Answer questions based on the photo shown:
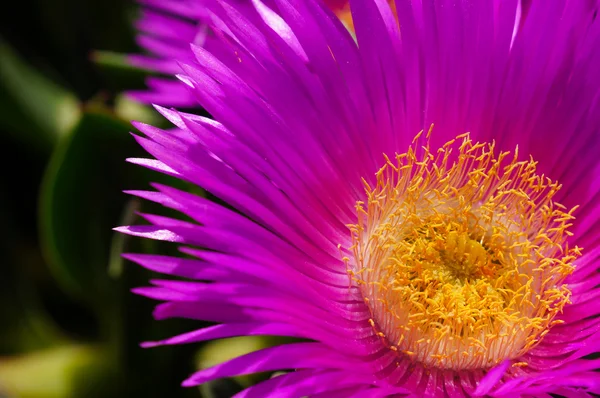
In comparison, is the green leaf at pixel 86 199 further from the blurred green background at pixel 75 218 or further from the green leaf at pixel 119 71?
the green leaf at pixel 119 71

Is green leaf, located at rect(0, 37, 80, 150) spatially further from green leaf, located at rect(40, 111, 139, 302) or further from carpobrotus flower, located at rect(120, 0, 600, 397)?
carpobrotus flower, located at rect(120, 0, 600, 397)

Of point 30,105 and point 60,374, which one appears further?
point 30,105

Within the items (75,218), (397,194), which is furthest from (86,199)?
(397,194)

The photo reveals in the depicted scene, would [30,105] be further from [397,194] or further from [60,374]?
[397,194]

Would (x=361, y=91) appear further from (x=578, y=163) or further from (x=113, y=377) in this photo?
(x=113, y=377)

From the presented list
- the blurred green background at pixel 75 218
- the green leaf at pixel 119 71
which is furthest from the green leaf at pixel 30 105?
the green leaf at pixel 119 71

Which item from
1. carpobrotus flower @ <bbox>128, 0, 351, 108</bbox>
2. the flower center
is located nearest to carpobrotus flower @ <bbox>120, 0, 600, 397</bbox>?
the flower center
